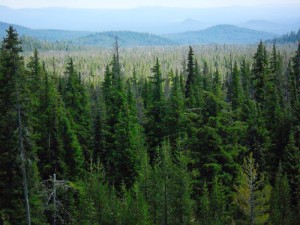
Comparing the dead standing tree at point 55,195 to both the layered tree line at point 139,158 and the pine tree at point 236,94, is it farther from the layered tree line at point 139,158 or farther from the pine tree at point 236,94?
the pine tree at point 236,94

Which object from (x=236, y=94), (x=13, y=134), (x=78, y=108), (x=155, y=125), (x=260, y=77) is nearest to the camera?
(x=13, y=134)

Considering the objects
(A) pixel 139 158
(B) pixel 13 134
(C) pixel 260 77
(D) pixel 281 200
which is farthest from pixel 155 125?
(B) pixel 13 134

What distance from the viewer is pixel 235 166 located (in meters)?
28.2

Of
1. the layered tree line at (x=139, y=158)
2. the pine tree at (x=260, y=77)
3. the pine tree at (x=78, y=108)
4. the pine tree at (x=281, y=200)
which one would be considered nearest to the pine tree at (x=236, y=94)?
the layered tree line at (x=139, y=158)

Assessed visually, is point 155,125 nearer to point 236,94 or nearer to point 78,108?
point 78,108

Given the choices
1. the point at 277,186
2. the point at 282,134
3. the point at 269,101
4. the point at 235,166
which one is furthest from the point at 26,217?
the point at 269,101

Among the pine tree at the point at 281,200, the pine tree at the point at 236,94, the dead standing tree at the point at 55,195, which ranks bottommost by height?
the pine tree at the point at 281,200

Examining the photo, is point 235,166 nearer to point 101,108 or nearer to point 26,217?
point 26,217

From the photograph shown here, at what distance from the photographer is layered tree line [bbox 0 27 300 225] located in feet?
73.7

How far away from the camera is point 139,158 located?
36.9 meters

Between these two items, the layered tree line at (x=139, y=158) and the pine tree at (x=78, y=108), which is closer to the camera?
the layered tree line at (x=139, y=158)

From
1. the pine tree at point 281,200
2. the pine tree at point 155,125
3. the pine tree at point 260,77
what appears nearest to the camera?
the pine tree at point 281,200

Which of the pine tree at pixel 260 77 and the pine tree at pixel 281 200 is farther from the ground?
the pine tree at pixel 260 77

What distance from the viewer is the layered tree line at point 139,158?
73.7 feet
